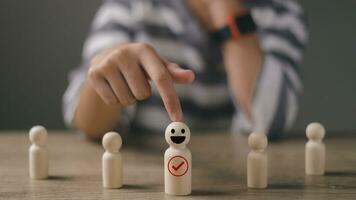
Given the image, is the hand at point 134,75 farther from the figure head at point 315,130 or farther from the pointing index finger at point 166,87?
the figure head at point 315,130

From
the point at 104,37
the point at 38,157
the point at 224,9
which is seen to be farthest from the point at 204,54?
the point at 38,157

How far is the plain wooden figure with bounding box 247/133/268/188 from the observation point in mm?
732

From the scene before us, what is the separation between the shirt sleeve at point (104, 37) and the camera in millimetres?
1193

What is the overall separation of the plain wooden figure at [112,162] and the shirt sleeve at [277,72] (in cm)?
48

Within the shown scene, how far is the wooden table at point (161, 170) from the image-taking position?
71 centimetres

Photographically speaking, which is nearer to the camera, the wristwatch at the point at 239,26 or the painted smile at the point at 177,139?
the painted smile at the point at 177,139

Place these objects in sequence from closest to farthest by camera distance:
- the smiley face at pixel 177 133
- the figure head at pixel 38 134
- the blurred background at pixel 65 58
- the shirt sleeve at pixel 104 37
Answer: the smiley face at pixel 177 133
the figure head at pixel 38 134
the shirt sleeve at pixel 104 37
the blurred background at pixel 65 58

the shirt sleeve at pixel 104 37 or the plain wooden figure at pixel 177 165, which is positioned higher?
the shirt sleeve at pixel 104 37

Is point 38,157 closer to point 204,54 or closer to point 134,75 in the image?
point 134,75

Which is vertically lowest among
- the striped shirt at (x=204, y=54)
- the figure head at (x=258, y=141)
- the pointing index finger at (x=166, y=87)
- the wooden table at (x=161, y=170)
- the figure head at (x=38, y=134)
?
the wooden table at (x=161, y=170)

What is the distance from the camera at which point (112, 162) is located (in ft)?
2.42

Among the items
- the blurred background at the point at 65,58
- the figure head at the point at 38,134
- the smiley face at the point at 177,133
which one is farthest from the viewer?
the blurred background at the point at 65,58

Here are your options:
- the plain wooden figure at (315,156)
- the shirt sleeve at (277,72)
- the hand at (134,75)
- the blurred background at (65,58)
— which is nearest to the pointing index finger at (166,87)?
the hand at (134,75)

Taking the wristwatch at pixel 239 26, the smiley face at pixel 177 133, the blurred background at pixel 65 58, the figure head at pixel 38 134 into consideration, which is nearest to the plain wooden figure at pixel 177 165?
the smiley face at pixel 177 133
